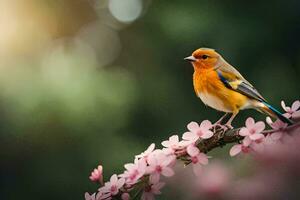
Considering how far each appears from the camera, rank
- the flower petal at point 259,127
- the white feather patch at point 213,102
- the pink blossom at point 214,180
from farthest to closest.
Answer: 1. the white feather patch at point 213,102
2. the flower petal at point 259,127
3. the pink blossom at point 214,180

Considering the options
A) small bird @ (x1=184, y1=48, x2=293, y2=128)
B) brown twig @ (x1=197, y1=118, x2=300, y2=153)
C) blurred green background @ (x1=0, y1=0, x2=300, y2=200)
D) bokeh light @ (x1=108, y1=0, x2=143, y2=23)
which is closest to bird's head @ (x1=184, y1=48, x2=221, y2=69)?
small bird @ (x1=184, y1=48, x2=293, y2=128)

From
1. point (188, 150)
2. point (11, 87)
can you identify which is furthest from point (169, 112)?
point (188, 150)

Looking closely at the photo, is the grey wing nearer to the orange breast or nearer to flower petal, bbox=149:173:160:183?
the orange breast

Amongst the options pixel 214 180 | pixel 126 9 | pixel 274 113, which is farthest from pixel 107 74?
pixel 214 180

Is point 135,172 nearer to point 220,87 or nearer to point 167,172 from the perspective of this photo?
point 167,172

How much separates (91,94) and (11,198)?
2.73 ft

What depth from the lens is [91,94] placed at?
303cm

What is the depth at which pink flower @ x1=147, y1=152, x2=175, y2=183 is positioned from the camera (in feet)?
2.19

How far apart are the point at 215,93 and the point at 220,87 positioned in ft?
0.04

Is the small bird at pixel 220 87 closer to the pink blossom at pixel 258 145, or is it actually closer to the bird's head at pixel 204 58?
the bird's head at pixel 204 58

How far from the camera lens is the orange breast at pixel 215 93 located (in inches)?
31.5

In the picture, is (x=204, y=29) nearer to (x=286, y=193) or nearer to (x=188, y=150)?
(x=188, y=150)

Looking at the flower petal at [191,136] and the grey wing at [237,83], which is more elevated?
the grey wing at [237,83]

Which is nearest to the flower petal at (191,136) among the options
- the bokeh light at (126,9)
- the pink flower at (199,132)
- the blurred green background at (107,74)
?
the pink flower at (199,132)
